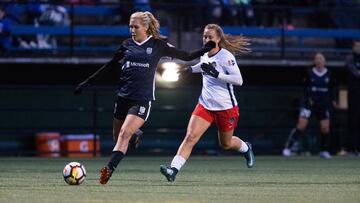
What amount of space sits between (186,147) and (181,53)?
124cm

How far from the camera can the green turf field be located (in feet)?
35.4

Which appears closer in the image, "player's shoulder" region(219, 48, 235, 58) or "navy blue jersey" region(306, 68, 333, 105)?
"player's shoulder" region(219, 48, 235, 58)

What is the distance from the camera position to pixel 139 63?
12.7m

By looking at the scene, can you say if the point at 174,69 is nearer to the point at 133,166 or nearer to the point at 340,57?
the point at 133,166

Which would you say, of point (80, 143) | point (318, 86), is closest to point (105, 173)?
point (80, 143)

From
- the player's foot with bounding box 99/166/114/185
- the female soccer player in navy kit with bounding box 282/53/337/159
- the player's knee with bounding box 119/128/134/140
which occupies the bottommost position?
the female soccer player in navy kit with bounding box 282/53/337/159

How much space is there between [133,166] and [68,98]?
5306 mm

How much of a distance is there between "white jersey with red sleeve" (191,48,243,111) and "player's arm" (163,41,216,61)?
0.45m

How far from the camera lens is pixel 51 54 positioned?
21.1 m

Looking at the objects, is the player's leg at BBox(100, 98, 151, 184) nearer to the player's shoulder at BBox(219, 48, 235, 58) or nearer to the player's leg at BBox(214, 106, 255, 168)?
the player's leg at BBox(214, 106, 255, 168)

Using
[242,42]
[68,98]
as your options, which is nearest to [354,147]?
[68,98]

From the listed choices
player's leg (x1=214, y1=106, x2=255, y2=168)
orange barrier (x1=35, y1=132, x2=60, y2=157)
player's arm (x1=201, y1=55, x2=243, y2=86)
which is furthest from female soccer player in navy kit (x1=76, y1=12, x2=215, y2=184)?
orange barrier (x1=35, y1=132, x2=60, y2=157)

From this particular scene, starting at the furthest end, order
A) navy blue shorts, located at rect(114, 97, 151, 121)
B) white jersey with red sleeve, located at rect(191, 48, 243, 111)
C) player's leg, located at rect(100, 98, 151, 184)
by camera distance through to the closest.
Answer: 1. white jersey with red sleeve, located at rect(191, 48, 243, 111)
2. navy blue shorts, located at rect(114, 97, 151, 121)
3. player's leg, located at rect(100, 98, 151, 184)

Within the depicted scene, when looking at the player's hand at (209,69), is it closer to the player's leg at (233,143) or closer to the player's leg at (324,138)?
the player's leg at (233,143)
